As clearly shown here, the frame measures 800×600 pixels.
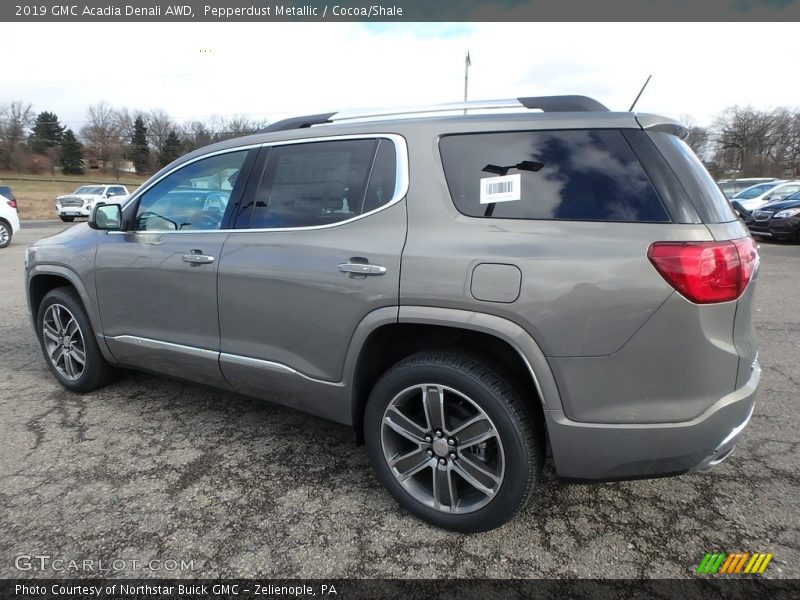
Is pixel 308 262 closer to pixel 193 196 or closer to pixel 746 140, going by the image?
pixel 193 196

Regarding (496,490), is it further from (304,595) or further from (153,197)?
(153,197)

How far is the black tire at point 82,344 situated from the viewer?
12.1ft

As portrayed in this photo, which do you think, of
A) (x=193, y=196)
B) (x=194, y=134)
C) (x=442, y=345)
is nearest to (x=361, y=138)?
(x=442, y=345)

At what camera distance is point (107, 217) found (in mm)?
3393

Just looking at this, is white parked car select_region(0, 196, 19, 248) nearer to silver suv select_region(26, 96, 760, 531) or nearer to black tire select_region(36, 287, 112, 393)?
black tire select_region(36, 287, 112, 393)

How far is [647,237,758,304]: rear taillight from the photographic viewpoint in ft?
6.19

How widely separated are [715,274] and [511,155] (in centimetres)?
91

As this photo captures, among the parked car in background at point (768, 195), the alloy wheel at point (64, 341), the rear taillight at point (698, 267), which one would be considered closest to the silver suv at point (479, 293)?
the rear taillight at point (698, 267)

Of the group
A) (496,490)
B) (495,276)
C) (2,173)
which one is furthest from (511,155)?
(2,173)

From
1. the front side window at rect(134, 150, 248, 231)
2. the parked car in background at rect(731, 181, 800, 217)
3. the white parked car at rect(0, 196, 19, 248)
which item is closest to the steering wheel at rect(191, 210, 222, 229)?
the front side window at rect(134, 150, 248, 231)

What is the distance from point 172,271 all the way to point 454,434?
1922 mm

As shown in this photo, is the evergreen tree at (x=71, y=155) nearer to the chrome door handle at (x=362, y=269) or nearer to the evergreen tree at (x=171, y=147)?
the evergreen tree at (x=171, y=147)

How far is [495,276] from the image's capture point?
210 centimetres

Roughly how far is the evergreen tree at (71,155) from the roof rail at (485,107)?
8171cm
